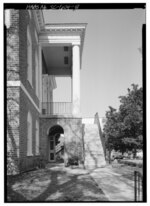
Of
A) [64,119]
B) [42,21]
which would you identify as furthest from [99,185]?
[42,21]

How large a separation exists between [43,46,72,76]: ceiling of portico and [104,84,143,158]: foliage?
471cm

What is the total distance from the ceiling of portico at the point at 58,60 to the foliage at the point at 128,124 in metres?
4.71

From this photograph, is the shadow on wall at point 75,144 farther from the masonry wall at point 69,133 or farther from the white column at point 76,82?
the white column at point 76,82

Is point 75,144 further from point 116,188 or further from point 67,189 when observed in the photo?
point 67,189

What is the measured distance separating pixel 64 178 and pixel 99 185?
1658 millimetres

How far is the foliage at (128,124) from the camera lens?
18219 mm

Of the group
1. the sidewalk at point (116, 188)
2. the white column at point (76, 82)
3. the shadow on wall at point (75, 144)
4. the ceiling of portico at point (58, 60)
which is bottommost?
the sidewalk at point (116, 188)

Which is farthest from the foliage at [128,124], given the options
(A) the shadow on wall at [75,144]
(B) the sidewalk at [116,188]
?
(B) the sidewalk at [116,188]

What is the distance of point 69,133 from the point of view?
50.9ft

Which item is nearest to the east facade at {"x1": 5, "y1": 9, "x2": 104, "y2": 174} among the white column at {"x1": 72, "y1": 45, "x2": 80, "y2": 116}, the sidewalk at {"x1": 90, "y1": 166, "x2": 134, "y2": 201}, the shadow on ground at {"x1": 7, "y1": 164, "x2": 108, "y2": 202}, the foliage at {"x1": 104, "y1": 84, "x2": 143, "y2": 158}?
the white column at {"x1": 72, "y1": 45, "x2": 80, "y2": 116}

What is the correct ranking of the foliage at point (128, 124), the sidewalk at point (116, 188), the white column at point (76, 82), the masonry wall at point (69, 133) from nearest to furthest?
the sidewalk at point (116, 188) → the masonry wall at point (69, 133) → the white column at point (76, 82) → the foliage at point (128, 124)

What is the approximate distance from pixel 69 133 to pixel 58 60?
22.1 ft

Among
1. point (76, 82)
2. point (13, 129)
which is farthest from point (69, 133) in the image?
point (13, 129)

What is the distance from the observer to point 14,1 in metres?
5.64
